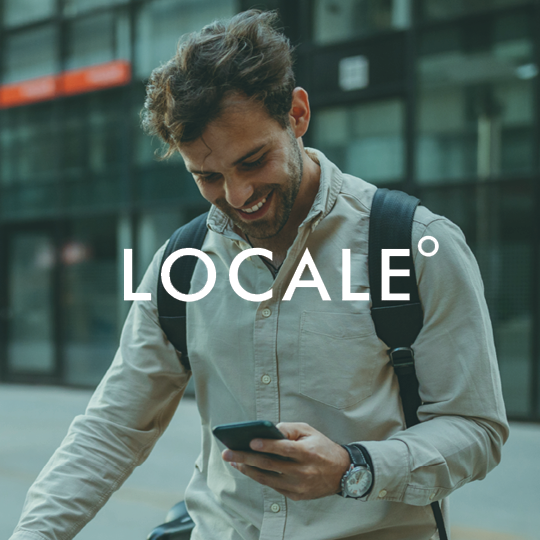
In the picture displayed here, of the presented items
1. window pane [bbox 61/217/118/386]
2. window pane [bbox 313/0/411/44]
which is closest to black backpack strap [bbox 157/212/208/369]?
window pane [bbox 313/0/411/44]

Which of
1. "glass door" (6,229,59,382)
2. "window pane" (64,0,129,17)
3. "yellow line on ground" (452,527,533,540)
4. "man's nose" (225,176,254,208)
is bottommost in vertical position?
"yellow line on ground" (452,527,533,540)

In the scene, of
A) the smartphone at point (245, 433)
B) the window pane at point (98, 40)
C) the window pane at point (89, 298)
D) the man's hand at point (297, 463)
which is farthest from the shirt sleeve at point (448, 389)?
the window pane at point (98, 40)

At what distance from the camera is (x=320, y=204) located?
5.82 ft

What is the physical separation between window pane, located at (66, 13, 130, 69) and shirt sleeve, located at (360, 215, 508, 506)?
32.6ft

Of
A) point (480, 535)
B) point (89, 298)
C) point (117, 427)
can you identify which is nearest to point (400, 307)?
point (117, 427)

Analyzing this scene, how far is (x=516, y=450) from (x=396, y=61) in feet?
15.3

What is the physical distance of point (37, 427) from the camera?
8352mm

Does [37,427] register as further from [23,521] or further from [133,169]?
[23,521]

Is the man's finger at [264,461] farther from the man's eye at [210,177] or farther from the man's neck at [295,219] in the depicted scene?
the man's eye at [210,177]

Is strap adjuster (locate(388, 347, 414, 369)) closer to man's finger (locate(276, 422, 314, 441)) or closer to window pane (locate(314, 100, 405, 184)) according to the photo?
man's finger (locate(276, 422, 314, 441))

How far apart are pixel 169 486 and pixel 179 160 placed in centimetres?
527

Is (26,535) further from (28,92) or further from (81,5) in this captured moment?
(28,92)

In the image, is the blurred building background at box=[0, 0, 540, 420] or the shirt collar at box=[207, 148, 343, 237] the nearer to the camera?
the shirt collar at box=[207, 148, 343, 237]

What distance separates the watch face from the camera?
1471 millimetres
